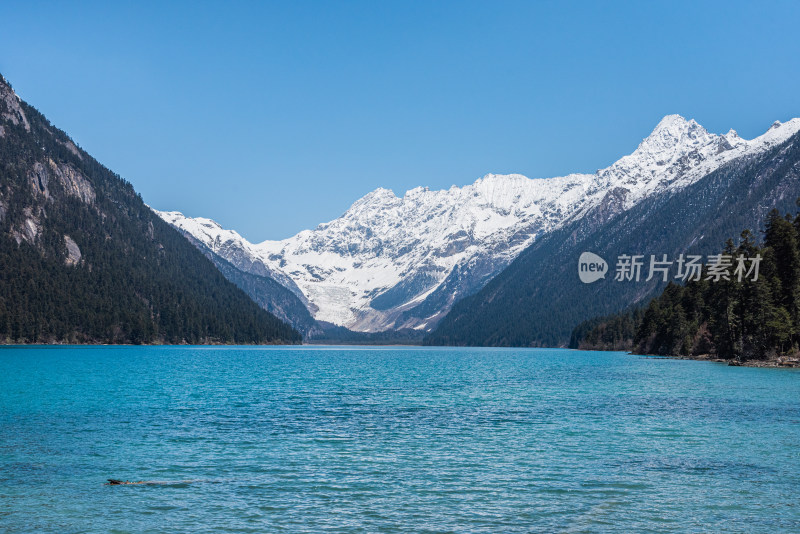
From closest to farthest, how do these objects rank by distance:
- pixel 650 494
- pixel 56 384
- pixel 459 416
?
pixel 650 494
pixel 459 416
pixel 56 384

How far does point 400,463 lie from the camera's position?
3509cm

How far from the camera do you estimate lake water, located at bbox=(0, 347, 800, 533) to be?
25438 mm

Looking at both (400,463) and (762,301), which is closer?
(400,463)

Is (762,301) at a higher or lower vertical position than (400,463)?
higher

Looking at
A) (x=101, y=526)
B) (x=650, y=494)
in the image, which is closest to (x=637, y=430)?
(x=650, y=494)

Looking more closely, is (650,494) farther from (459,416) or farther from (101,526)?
(459,416)

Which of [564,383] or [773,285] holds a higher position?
[773,285]

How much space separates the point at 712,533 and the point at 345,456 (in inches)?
723

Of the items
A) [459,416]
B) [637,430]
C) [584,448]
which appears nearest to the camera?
[584,448]

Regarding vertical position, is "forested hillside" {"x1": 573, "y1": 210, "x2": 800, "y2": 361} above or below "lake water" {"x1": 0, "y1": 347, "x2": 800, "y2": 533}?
above

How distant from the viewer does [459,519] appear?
25.2 meters

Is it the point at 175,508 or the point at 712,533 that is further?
the point at 175,508

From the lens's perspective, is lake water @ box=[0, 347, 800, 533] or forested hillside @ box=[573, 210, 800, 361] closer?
lake water @ box=[0, 347, 800, 533]

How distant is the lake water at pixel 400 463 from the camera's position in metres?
25.4
